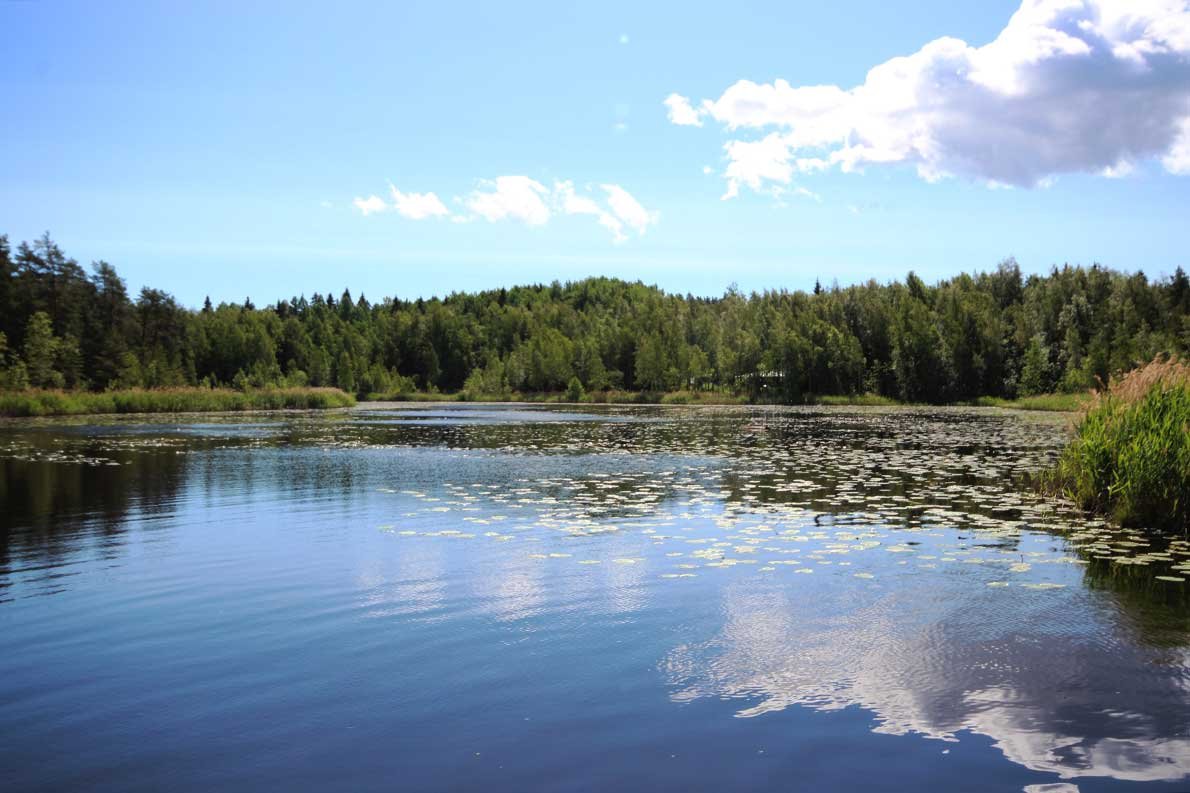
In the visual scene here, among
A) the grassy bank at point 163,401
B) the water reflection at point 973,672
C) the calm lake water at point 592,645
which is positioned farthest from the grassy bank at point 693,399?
the water reflection at point 973,672

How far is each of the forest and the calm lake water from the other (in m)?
48.8

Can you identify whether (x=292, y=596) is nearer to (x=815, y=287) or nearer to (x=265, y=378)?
(x=265, y=378)

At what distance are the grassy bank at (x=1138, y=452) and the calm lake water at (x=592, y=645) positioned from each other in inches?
28.3

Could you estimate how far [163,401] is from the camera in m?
66.1

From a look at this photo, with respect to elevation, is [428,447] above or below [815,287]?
below

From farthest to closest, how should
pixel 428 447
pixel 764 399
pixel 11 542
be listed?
pixel 764 399
pixel 428 447
pixel 11 542

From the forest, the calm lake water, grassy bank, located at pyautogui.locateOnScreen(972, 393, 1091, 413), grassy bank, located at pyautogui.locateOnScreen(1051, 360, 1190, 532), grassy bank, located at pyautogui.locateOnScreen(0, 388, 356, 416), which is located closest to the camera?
the calm lake water

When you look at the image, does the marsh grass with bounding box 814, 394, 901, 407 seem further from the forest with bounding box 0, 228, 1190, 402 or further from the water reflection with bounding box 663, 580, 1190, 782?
the water reflection with bounding box 663, 580, 1190, 782

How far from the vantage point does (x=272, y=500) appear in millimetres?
17906

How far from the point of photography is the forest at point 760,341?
76.5m

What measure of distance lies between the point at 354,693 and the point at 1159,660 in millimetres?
6738

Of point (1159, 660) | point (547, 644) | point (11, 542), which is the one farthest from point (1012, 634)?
point (11, 542)

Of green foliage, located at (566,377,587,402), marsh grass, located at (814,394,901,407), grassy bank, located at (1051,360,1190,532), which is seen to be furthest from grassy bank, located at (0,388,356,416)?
grassy bank, located at (1051,360,1190,532)

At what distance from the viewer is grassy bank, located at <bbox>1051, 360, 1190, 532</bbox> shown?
13.0m
